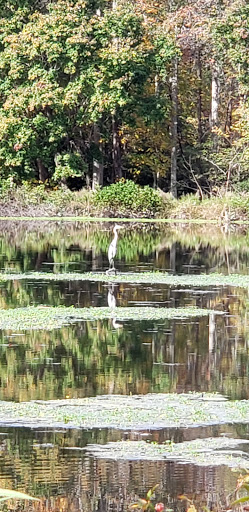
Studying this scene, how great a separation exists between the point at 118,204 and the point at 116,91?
4513mm

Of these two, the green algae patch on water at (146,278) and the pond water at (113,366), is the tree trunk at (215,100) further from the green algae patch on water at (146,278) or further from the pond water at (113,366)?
the green algae patch on water at (146,278)

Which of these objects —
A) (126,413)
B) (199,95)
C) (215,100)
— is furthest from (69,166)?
(126,413)

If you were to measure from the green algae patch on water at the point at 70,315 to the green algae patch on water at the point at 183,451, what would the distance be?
6631 mm

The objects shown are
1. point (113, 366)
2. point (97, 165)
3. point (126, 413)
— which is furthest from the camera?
point (97, 165)

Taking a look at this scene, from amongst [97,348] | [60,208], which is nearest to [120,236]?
[60,208]

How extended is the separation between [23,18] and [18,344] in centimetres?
3810

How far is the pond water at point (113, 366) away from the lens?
24.5 feet

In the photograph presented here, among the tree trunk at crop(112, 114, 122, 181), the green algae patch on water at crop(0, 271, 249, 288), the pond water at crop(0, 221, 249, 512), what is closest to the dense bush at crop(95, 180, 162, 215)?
the tree trunk at crop(112, 114, 122, 181)

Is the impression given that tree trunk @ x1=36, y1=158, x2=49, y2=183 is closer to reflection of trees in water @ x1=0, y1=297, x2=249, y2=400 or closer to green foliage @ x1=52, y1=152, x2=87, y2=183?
green foliage @ x1=52, y1=152, x2=87, y2=183

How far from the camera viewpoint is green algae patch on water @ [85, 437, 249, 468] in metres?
8.05

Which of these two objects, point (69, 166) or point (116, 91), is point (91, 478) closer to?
point (116, 91)

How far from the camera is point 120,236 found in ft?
121

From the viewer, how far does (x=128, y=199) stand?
46.4 metres

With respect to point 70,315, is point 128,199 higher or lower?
higher
